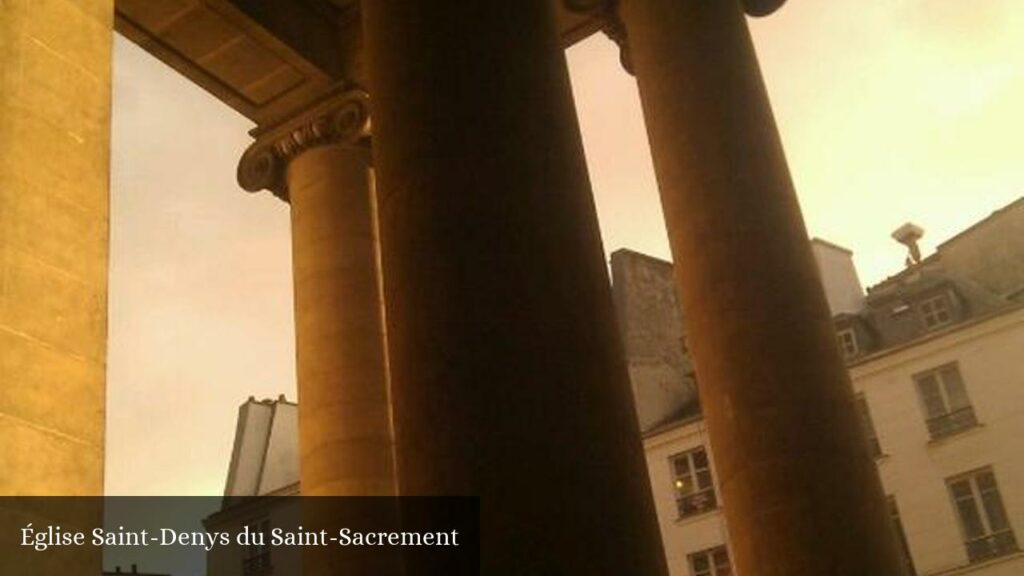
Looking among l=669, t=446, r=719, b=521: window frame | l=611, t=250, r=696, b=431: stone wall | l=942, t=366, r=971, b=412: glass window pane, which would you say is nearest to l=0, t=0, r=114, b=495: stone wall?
l=669, t=446, r=719, b=521: window frame

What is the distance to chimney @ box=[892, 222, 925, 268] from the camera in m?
111

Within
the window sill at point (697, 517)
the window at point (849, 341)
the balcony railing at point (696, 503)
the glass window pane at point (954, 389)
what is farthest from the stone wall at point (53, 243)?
the window at point (849, 341)

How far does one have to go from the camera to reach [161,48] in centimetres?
3344

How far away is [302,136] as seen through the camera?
33.1 metres

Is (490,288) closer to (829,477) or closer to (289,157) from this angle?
(829,477)

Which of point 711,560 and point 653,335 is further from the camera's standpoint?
point 653,335

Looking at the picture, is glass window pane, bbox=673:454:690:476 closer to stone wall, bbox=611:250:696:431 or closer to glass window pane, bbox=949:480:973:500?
stone wall, bbox=611:250:696:431

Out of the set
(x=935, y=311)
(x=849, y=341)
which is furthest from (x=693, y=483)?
(x=935, y=311)

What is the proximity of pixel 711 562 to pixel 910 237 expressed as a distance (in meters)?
39.0

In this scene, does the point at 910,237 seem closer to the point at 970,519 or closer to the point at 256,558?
the point at 970,519

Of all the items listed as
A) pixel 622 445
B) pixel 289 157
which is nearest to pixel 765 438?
pixel 622 445

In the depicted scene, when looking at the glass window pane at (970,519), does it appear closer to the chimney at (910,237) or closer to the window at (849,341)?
the window at (849,341)

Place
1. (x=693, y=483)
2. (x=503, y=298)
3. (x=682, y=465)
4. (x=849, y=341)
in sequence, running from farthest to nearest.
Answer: (x=849, y=341)
(x=682, y=465)
(x=693, y=483)
(x=503, y=298)

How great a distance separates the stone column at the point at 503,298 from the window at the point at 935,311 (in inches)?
3108
